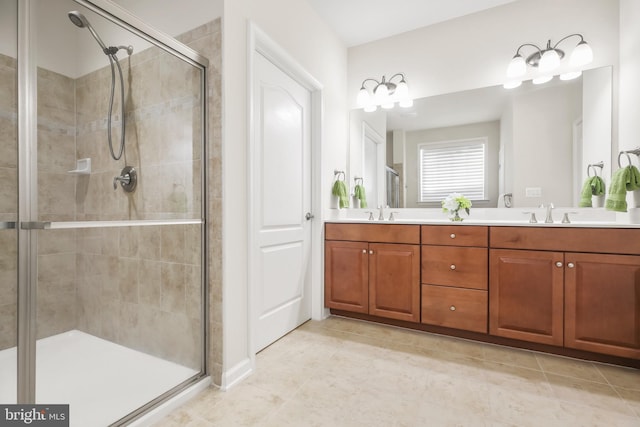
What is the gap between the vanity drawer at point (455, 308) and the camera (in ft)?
6.85

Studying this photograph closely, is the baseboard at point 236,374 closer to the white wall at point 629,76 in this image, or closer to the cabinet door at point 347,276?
the cabinet door at point 347,276

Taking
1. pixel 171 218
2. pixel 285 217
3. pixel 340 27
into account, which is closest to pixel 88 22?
pixel 171 218

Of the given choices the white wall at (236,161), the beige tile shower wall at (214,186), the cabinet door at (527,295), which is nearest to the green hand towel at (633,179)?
the cabinet door at (527,295)

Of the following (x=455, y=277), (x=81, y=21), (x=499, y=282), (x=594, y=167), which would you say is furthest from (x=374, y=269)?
(x=81, y=21)

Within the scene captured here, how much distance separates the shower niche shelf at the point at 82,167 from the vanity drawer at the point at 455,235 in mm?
2168

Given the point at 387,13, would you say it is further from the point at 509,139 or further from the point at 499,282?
the point at 499,282

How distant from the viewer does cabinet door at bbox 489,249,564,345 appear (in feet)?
6.16

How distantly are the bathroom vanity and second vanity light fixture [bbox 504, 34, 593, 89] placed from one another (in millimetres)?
1249

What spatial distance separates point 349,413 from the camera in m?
1.41

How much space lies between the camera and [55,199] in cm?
135

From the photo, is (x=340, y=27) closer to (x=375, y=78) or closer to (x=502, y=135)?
(x=375, y=78)

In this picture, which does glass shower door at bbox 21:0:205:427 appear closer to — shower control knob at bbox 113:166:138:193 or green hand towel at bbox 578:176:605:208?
shower control knob at bbox 113:166:138:193

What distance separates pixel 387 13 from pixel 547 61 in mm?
1297

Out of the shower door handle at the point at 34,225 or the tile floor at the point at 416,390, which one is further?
the tile floor at the point at 416,390
